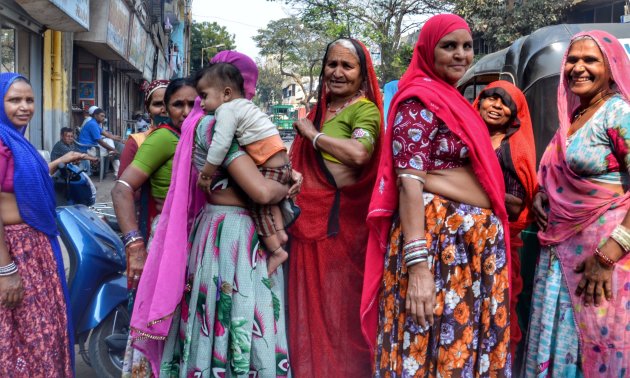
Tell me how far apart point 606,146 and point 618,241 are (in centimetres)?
39

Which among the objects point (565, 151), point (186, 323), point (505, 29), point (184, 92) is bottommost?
point (186, 323)

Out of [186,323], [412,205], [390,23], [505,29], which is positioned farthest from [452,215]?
[390,23]

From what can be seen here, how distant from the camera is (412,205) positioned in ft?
7.34

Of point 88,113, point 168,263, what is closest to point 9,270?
point 168,263

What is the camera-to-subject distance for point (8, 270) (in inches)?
99.0

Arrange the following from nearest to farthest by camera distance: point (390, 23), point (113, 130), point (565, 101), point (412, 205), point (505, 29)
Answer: point (412, 205) < point (565, 101) < point (505, 29) < point (113, 130) < point (390, 23)

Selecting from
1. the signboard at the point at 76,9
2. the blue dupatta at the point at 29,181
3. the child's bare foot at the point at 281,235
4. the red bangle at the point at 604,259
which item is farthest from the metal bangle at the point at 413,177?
the signboard at the point at 76,9

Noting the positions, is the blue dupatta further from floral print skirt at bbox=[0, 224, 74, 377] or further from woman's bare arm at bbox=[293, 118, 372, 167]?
woman's bare arm at bbox=[293, 118, 372, 167]

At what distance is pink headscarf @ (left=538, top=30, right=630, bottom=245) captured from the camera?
7.78ft

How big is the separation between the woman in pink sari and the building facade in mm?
7539

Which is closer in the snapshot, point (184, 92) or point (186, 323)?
point (186, 323)

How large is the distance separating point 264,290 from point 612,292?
1399 mm

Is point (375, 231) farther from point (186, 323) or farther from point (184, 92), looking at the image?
point (184, 92)

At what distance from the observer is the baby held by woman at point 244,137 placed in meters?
2.32
